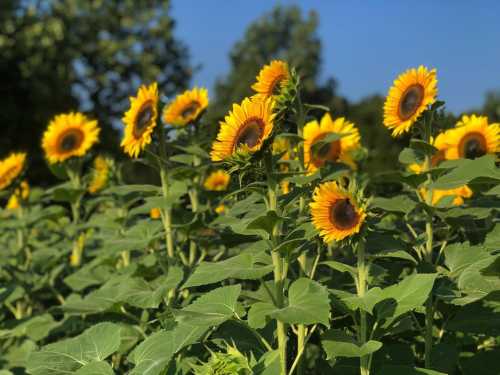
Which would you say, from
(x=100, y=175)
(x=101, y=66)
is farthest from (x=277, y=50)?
(x=100, y=175)

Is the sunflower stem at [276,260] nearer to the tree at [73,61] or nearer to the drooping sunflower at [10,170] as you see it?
the drooping sunflower at [10,170]

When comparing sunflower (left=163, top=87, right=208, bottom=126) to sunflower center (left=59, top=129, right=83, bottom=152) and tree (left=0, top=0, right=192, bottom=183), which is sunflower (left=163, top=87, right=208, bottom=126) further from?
tree (left=0, top=0, right=192, bottom=183)

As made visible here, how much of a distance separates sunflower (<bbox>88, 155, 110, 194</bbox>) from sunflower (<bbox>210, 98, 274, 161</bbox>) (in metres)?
1.95

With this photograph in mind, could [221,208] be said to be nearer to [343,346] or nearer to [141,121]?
[141,121]

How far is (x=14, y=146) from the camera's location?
67.7 feet

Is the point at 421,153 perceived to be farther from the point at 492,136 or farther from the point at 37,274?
the point at 37,274

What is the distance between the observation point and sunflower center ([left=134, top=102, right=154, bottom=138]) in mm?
2920

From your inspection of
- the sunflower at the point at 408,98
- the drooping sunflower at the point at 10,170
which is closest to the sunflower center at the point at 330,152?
the sunflower at the point at 408,98

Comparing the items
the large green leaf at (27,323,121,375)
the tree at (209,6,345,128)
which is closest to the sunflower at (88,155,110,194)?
the large green leaf at (27,323,121,375)

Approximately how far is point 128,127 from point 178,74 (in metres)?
30.5

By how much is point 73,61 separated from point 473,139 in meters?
23.4

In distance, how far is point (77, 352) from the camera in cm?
232

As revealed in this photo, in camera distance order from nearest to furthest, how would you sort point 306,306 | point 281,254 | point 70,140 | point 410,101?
point 306,306, point 281,254, point 410,101, point 70,140

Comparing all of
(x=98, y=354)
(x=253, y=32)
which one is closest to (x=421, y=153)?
(x=98, y=354)
